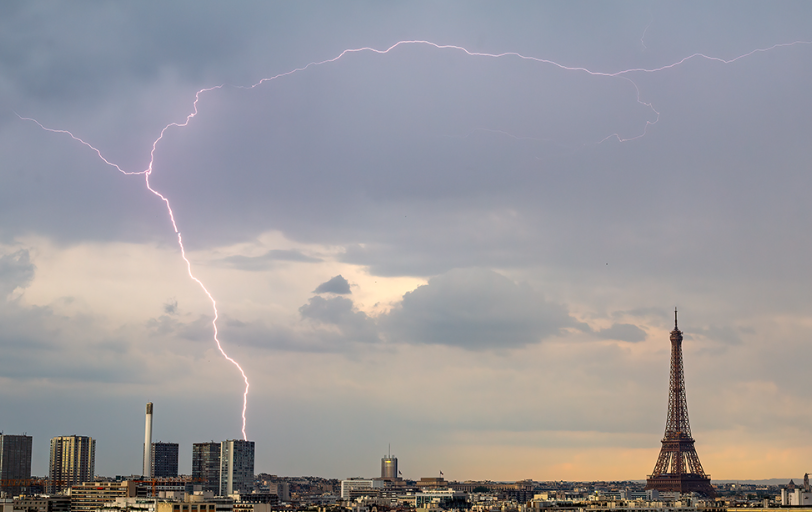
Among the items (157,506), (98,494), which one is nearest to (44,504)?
(98,494)

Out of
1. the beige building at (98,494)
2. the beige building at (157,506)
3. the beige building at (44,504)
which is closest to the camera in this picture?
the beige building at (157,506)

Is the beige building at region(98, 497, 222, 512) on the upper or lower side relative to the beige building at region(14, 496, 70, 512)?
upper

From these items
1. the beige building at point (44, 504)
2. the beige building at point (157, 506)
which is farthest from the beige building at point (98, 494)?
the beige building at point (157, 506)

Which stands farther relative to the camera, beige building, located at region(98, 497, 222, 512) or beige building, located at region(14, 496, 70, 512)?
beige building, located at region(14, 496, 70, 512)

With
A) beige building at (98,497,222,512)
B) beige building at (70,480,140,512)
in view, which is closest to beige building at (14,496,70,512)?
beige building at (70,480,140,512)

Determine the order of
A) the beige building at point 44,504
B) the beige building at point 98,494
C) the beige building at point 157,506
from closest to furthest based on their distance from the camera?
the beige building at point 157,506 → the beige building at point 44,504 → the beige building at point 98,494

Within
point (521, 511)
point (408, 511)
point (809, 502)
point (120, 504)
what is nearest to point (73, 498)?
point (120, 504)

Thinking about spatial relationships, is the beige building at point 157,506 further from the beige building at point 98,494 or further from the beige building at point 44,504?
the beige building at point 44,504

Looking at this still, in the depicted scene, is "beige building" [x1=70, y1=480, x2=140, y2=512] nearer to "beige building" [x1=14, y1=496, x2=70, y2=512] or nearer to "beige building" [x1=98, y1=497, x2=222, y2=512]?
"beige building" [x1=14, y1=496, x2=70, y2=512]

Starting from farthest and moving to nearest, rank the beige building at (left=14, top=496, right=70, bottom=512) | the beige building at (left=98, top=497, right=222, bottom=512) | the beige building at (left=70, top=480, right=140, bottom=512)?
1. the beige building at (left=70, top=480, right=140, bottom=512)
2. the beige building at (left=14, top=496, right=70, bottom=512)
3. the beige building at (left=98, top=497, right=222, bottom=512)

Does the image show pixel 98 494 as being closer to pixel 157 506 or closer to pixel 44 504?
pixel 44 504

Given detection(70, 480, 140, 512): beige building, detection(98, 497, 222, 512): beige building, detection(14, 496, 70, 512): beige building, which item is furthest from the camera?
detection(70, 480, 140, 512): beige building
